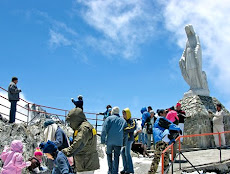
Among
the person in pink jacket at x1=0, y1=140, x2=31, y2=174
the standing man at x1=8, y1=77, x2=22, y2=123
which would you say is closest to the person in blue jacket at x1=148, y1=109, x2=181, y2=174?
the person in pink jacket at x1=0, y1=140, x2=31, y2=174

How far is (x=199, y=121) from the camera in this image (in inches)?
469

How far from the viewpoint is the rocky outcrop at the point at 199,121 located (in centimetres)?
1162

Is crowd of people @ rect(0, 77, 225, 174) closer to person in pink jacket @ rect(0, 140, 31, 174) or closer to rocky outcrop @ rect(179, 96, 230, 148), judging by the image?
person in pink jacket @ rect(0, 140, 31, 174)

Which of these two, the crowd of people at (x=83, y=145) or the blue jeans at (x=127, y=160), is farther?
the blue jeans at (x=127, y=160)

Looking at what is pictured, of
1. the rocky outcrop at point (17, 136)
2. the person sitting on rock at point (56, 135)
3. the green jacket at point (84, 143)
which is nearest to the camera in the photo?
the green jacket at point (84, 143)

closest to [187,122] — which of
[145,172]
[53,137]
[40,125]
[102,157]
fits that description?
[102,157]

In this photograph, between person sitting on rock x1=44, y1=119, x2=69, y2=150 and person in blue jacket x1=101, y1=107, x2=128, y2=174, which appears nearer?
person sitting on rock x1=44, y1=119, x2=69, y2=150

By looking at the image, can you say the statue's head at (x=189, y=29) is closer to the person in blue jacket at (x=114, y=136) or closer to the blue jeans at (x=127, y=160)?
the blue jeans at (x=127, y=160)

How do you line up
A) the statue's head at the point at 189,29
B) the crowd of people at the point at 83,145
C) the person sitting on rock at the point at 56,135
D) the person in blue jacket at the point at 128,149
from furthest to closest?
the statue's head at the point at 189,29
the person in blue jacket at the point at 128,149
the person sitting on rock at the point at 56,135
the crowd of people at the point at 83,145

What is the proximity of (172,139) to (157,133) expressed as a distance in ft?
1.15

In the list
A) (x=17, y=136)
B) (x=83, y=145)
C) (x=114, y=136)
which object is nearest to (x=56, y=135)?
(x=83, y=145)

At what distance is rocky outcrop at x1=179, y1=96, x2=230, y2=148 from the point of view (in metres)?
11.6

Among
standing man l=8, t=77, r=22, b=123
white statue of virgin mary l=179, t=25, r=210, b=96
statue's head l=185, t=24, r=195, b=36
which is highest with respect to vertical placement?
statue's head l=185, t=24, r=195, b=36

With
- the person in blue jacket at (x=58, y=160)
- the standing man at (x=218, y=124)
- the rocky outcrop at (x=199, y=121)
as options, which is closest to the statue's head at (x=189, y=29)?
the rocky outcrop at (x=199, y=121)
